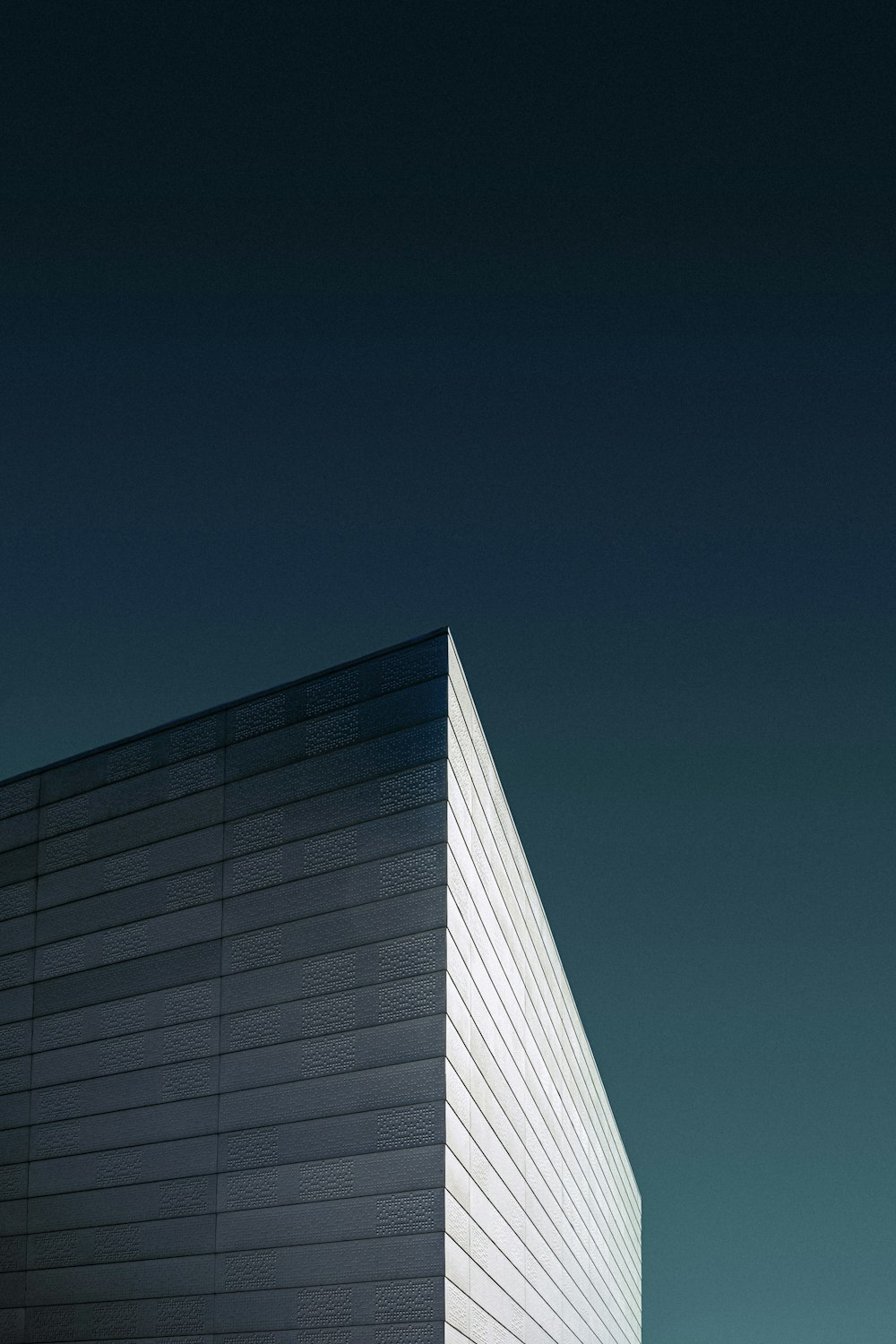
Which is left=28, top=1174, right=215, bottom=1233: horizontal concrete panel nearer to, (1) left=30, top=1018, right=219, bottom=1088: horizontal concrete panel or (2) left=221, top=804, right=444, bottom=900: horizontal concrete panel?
(1) left=30, top=1018, right=219, bottom=1088: horizontal concrete panel

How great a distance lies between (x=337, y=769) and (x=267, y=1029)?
291 centimetres

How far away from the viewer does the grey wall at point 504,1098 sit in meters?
16.1

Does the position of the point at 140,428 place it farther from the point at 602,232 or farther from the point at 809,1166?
the point at 809,1166

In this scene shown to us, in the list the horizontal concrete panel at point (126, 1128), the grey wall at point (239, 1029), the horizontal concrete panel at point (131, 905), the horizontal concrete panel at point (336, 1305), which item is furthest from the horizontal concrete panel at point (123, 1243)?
the horizontal concrete panel at point (131, 905)

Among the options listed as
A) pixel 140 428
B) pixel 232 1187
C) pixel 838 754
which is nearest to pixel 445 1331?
pixel 232 1187

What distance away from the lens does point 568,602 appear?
80.2 m

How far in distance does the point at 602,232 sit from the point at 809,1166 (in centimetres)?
4255

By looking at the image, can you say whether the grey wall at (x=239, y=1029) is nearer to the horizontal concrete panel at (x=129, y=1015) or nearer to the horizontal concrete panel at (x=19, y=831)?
the horizontal concrete panel at (x=129, y=1015)

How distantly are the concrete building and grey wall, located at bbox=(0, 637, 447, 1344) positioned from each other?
0.09ft

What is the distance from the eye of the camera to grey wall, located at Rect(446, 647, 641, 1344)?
1614cm

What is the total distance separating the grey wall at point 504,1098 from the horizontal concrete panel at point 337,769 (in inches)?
12.2

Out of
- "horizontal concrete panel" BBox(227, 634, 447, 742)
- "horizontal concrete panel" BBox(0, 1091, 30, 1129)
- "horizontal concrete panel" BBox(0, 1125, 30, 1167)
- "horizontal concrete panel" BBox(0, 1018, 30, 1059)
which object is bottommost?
"horizontal concrete panel" BBox(0, 1125, 30, 1167)

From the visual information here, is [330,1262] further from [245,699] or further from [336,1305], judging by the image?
[245,699]

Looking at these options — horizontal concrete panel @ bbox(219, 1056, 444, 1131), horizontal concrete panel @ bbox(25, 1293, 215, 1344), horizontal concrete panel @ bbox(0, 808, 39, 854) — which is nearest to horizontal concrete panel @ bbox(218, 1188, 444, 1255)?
horizontal concrete panel @ bbox(25, 1293, 215, 1344)
